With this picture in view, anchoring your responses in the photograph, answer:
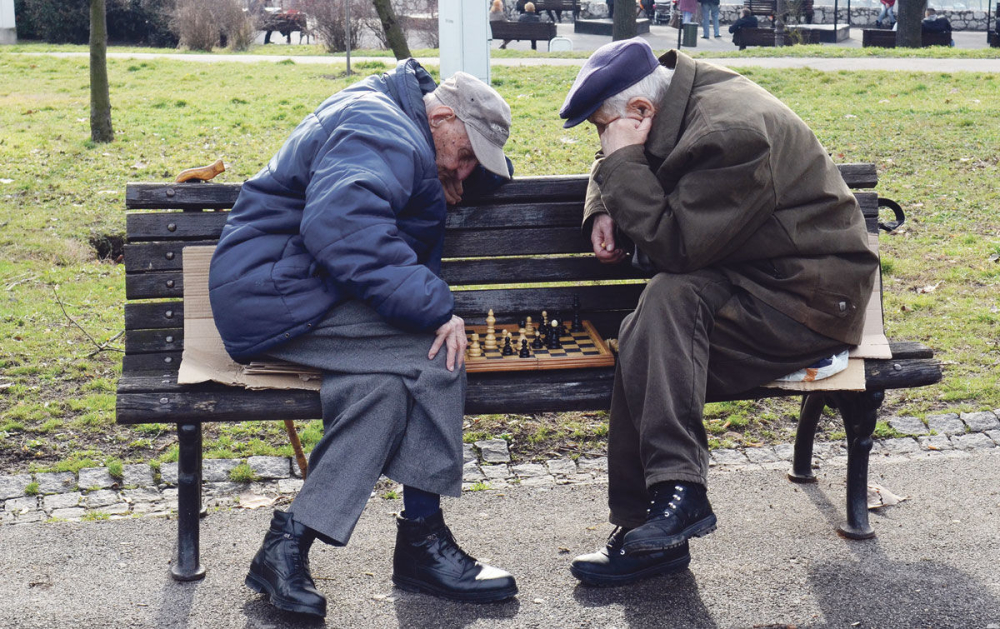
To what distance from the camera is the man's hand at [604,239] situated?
12.8ft

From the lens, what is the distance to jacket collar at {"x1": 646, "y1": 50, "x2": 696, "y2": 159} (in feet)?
11.6

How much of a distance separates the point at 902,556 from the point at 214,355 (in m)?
2.33

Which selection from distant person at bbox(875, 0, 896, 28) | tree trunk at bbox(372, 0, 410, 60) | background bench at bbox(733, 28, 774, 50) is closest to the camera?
tree trunk at bbox(372, 0, 410, 60)

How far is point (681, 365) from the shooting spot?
3.33m

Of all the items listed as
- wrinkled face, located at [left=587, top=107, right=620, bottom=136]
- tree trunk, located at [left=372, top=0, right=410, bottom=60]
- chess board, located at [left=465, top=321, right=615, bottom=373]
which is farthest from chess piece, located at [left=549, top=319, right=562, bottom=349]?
tree trunk, located at [left=372, top=0, right=410, bottom=60]

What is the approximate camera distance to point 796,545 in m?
3.80

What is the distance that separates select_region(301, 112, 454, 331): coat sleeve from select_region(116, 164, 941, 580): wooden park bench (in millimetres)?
425

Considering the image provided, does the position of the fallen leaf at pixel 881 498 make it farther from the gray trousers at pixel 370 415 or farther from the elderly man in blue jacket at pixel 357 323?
the gray trousers at pixel 370 415

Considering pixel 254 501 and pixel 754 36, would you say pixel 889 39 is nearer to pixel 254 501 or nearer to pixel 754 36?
pixel 754 36

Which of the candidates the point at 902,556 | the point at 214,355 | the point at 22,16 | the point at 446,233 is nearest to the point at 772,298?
the point at 902,556

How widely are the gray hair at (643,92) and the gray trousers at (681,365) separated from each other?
552 millimetres

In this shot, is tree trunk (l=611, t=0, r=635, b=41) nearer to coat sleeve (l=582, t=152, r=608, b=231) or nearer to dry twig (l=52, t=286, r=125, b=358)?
dry twig (l=52, t=286, r=125, b=358)

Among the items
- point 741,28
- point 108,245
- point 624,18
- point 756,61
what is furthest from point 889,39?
point 108,245

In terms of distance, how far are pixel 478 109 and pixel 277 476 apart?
169 centimetres
